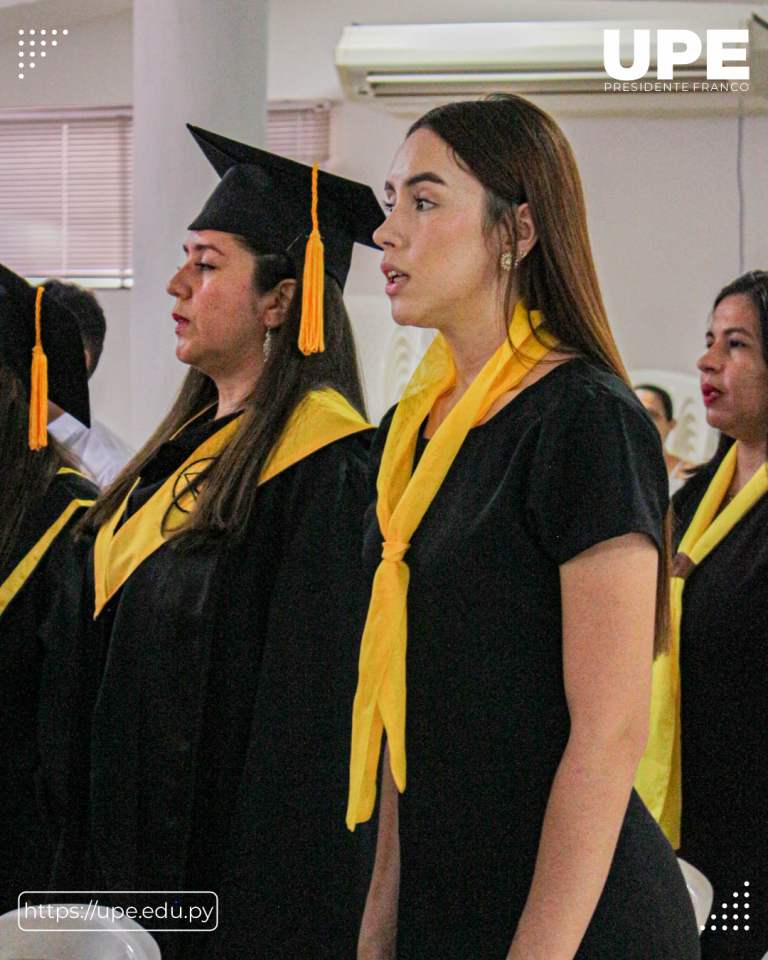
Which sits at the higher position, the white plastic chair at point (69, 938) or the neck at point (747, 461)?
the neck at point (747, 461)

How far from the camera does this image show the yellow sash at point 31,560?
1.88m

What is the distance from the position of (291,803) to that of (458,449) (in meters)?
0.74

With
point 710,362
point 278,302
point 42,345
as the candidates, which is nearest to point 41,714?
point 42,345

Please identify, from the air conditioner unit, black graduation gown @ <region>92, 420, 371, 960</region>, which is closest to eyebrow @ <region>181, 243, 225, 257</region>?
black graduation gown @ <region>92, 420, 371, 960</region>

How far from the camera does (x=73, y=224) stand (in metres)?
4.66

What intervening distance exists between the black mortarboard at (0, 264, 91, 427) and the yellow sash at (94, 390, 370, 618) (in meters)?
0.40

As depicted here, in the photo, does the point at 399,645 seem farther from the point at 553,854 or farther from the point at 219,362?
the point at 219,362

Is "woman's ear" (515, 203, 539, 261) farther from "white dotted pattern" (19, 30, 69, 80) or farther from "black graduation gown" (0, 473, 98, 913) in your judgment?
"white dotted pattern" (19, 30, 69, 80)

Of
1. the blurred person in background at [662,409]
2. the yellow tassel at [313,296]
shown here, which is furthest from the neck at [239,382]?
the blurred person in background at [662,409]

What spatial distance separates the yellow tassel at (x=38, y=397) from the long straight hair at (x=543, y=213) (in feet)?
3.58

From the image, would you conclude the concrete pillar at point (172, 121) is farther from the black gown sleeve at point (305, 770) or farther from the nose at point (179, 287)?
the black gown sleeve at point (305, 770)

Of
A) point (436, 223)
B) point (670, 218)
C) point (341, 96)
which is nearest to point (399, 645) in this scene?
point (436, 223)

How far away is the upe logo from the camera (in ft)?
11.8

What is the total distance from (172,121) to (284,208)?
133 cm
